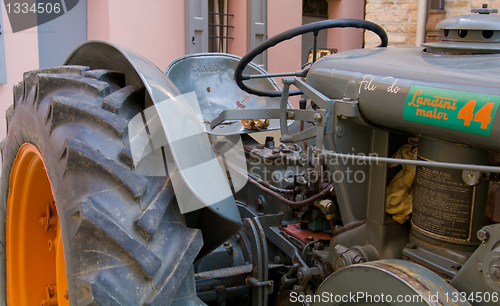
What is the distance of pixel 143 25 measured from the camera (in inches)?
180

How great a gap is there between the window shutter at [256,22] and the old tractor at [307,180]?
378cm

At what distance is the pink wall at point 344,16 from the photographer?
673cm

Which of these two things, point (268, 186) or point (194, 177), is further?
point (268, 186)

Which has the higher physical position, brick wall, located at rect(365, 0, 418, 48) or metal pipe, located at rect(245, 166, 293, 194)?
brick wall, located at rect(365, 0, 418, 48)

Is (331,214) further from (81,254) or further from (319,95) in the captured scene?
(81,254)

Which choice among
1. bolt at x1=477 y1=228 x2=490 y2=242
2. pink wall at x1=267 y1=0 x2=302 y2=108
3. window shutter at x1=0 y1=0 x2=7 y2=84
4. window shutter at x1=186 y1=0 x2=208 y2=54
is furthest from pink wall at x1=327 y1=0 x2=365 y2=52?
bolt at x1=477 y1=228 x2=490 y2=242

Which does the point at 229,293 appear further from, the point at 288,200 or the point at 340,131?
the point at 340,131

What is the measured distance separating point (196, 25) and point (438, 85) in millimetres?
4176

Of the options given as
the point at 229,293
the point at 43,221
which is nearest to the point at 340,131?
the point at 229,293

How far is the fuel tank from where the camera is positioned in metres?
0.93

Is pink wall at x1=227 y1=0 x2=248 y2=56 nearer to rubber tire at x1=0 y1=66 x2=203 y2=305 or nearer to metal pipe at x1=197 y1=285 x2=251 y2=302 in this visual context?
metal pipe at x1=197 y1=285 x2=251 y2=302

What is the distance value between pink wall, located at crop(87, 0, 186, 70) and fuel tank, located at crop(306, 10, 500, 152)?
3.33 meters

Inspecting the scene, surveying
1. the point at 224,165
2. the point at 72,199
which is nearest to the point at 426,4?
the point at 224,165

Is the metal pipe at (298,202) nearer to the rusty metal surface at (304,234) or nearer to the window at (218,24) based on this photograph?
the rusty metal surface at (304,234)
